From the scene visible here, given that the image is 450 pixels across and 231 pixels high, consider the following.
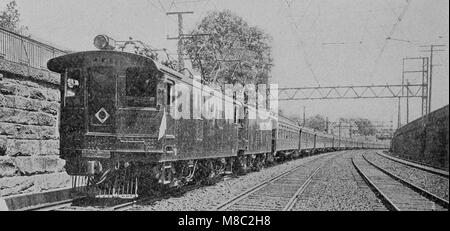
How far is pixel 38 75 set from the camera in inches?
435

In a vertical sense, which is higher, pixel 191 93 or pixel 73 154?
pixel 191 93

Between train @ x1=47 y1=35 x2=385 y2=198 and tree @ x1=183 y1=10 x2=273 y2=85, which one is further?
tree @ x1=183 y1=10 x2=273 y2=85

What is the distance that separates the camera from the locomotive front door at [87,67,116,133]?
364 inches

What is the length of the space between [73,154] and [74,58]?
6.33ft

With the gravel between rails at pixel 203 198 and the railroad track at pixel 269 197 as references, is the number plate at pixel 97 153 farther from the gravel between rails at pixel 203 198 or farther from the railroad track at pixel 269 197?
the railroad track at pixel 269 197

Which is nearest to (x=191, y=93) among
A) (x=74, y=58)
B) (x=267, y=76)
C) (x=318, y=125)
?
(x=74, y=58)

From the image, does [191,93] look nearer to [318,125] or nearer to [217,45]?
[217,45]

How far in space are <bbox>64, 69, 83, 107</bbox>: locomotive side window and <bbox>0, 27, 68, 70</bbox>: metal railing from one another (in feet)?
6.71

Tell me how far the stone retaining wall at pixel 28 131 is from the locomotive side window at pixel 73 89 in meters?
1.43

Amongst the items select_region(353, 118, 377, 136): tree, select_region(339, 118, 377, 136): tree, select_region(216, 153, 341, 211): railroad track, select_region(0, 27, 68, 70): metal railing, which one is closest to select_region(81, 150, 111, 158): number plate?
select_region(216, 153, 341, 211): railroad track

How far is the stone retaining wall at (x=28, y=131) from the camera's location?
9867 millimetres

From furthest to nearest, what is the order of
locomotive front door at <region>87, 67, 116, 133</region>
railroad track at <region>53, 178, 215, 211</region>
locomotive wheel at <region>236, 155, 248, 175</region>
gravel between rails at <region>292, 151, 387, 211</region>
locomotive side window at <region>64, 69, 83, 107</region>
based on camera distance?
1. locomotive wheel at <region>236, 155, 248, 175</region>
2. gravel between rails at <region>292, 151, 387, 211</region>
3. locomotive side window at <region>64, 69, 83, 107</region>
4. locomotive front door at <region>87, 67, 116, 133</region>
5. railroad track at <region>53, 178, 215, 211</region>

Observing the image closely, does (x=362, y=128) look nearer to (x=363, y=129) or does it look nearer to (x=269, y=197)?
(x=363, y=129)

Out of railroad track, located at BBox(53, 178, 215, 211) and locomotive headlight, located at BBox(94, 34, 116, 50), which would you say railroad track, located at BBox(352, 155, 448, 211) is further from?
locomotive headlight, located at BBox(94, 34, 116, 50)
